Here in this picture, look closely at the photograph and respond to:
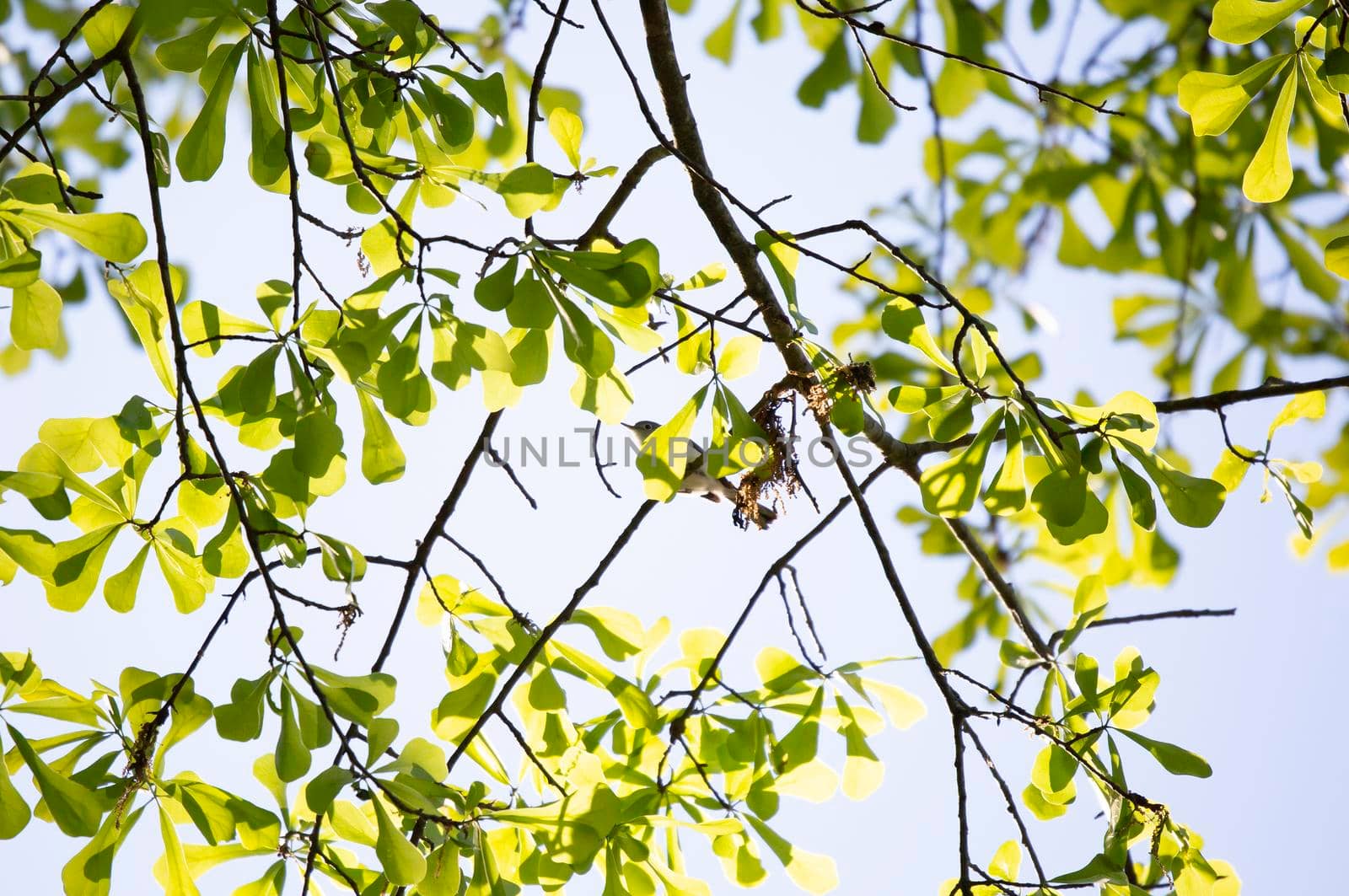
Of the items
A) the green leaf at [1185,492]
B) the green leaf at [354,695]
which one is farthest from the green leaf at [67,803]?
the green leaf at [1185,492]

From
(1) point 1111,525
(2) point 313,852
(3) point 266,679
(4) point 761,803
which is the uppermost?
(1) point 1111,525

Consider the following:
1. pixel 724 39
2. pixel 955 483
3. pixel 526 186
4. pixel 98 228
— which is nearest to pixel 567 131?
pixel 526 186

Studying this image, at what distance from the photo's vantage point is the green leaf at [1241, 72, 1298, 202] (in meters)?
0.95

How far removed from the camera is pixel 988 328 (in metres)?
0.94

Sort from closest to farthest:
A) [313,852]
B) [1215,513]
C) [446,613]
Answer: [313,852] → [1215,513] → [446,613]

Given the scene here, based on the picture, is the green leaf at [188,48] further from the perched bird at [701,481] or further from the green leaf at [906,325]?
the green leaf at [906,325]

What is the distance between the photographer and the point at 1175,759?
1.07m

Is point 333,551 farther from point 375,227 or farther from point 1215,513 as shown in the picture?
point 1215,513

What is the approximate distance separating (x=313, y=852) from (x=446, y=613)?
1.20 feet

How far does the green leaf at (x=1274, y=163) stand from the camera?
0.95 metres

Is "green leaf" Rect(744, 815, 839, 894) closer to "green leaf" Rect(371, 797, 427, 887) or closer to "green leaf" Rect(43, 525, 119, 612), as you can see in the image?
"green leaf" Rect(371, 797, 427, 887)

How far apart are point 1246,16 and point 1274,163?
0.55ft

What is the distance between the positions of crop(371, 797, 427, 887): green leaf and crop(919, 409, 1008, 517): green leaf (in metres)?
0.61

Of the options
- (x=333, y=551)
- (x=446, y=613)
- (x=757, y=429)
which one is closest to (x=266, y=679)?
(x=333, y=551)
